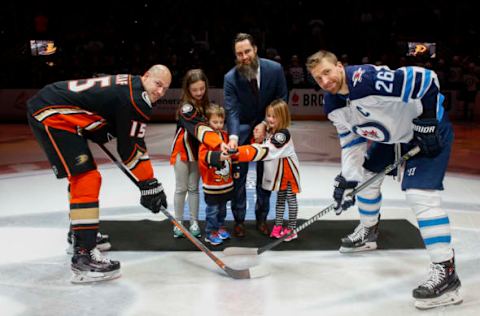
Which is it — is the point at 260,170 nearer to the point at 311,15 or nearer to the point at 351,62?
the point at 351,62

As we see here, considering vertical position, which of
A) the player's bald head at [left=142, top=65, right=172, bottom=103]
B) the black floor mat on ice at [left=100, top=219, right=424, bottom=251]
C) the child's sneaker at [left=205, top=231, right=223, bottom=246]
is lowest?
the black floor mat on ice at [left=100, top=219, right=424, bottom=251]

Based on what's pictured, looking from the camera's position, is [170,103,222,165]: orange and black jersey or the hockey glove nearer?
the hockey glove

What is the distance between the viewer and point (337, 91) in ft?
9.72

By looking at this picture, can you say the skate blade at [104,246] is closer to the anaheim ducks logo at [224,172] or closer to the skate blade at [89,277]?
the skate blade at [89,277]

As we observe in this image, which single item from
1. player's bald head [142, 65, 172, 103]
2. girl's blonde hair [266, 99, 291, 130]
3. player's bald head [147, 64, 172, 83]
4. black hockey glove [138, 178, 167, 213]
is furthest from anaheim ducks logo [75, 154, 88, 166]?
girl's blonde hair [266, 99, 291, 130]

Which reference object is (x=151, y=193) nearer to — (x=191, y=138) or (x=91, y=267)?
(x=91, y=267)

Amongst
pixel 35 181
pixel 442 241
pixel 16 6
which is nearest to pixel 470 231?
pixel 442 241

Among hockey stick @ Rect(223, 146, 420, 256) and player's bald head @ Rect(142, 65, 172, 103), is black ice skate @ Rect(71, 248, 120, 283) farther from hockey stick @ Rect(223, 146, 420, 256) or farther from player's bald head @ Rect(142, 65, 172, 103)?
player's bald head @ Rect(142, 65, 172, 103)

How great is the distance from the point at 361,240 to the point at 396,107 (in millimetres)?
1121

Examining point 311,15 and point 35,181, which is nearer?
point 35,181

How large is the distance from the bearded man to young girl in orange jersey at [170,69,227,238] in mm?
190

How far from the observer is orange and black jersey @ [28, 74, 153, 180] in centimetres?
305

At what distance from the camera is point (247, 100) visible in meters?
3.81

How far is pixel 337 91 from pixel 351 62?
417 inches
